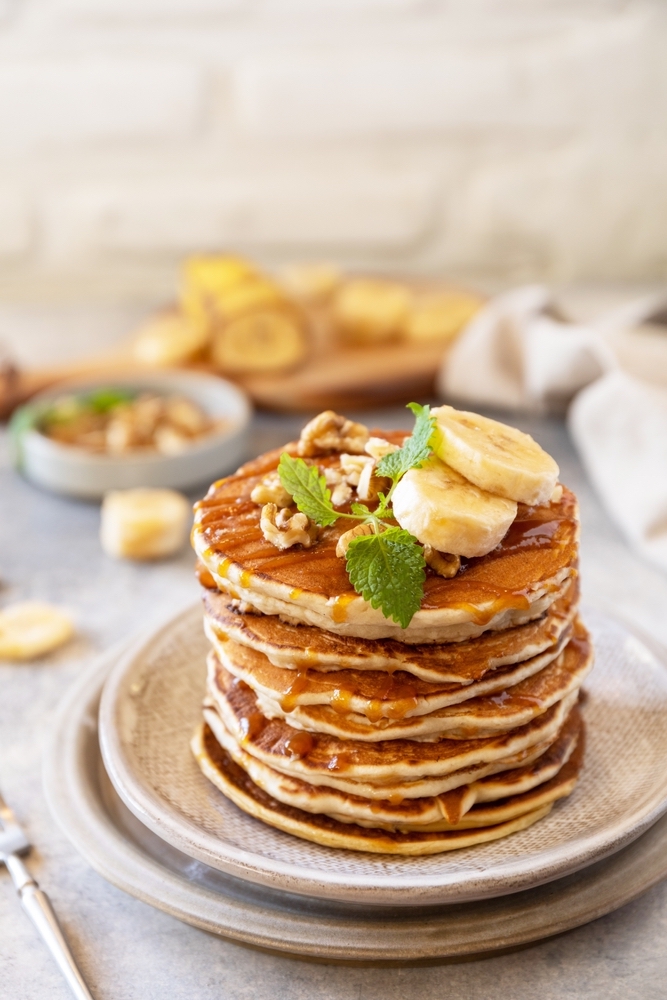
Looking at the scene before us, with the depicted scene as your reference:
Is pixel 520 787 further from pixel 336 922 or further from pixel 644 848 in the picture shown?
pixel 336 922

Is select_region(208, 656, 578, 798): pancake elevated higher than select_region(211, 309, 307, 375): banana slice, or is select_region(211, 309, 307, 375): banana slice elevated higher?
select_region(208, 656, 578, 798): pancake

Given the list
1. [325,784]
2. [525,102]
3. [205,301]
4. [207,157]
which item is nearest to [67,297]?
[207,157]

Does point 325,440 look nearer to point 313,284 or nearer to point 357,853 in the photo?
point 357,853

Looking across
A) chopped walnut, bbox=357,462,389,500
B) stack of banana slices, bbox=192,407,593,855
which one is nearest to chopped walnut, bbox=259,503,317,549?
stack of banana slices, bbox=192,407,593,855

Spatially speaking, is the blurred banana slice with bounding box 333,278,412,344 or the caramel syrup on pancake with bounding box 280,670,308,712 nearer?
the caramel syrup on pancake with bounding box 280,670,308,712

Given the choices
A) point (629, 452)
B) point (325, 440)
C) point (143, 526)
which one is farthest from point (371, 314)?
point (325, 440)

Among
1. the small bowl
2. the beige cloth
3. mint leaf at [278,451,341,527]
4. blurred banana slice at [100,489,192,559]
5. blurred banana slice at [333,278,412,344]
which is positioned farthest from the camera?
blurred banana slice at [333,278,412,344]

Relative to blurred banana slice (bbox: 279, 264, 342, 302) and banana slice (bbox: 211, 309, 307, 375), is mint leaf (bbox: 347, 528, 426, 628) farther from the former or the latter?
blurred banana slice (bbox: 279, 264, 342, 302)
